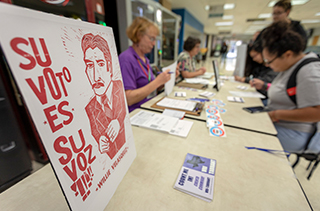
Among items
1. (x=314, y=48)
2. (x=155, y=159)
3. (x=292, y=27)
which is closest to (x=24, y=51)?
(x=155, y=159)

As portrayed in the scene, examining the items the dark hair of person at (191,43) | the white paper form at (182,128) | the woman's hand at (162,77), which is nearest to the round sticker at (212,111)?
the white paper form at (182,128)

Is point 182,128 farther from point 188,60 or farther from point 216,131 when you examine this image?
point 188,60

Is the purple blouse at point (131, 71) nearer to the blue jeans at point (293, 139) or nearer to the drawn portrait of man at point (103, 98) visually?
the drawn portrait of man at point (103, 98)

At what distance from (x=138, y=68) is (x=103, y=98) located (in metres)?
0.95

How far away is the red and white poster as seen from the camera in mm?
235

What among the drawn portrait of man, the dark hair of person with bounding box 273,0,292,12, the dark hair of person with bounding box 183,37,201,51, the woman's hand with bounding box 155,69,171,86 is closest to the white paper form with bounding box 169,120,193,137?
the drawn portrait of man

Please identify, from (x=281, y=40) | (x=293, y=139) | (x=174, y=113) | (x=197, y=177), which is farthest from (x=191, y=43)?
(x=197, y=177)

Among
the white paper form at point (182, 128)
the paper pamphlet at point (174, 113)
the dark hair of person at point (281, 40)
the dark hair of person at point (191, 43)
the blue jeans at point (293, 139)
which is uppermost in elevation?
the dark hair of person at point (191, 43)

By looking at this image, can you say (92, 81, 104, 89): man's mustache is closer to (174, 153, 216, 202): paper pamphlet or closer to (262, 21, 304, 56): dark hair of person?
(174, 153, 216, 202): paper pamphlet

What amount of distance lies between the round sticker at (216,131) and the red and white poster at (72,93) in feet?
1.90

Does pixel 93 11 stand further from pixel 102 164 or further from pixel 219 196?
pixel 219 196

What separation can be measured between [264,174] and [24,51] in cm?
83

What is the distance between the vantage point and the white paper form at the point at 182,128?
0.81 metres

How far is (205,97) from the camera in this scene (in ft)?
4.85
